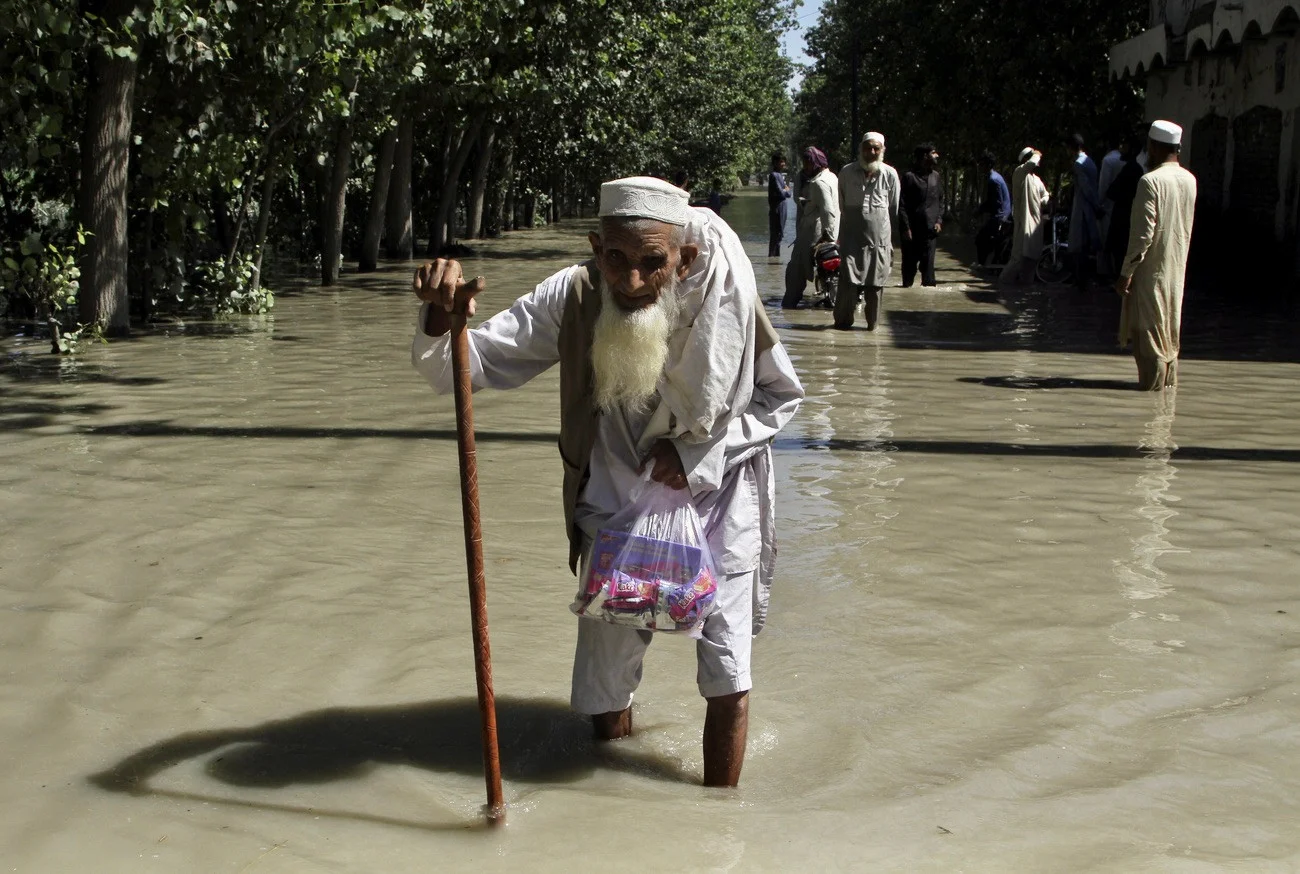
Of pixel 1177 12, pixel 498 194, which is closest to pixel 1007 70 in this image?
pixel 1177 12

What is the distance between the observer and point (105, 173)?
40.9 ft

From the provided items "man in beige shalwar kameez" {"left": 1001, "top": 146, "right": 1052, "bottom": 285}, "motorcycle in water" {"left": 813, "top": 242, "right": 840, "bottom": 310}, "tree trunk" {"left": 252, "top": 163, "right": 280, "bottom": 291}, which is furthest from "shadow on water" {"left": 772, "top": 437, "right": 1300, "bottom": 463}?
"man in beige shalwar kameez" {"left": 1001, "top": 146, "right": 1052, "bottom": 285}

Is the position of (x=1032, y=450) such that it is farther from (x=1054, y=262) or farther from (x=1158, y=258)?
(x=1054, y=262)

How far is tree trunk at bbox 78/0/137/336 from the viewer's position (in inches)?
Result: 483

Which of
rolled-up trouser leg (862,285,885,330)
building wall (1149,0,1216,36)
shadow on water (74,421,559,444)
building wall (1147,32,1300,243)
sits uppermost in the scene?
building wall (1149,0,1216,36)

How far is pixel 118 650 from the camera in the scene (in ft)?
16.4

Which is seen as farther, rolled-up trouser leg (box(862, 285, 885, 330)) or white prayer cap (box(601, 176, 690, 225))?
rolled-up trouser leg (box(862, 285, 885, 330))

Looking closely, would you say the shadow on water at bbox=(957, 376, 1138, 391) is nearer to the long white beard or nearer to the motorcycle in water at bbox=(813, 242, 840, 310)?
the motorcycle in water at bbox=(813, 242, 840, 310)

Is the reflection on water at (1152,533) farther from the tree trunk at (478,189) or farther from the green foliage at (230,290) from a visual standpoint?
the tree trunk at (478,189)

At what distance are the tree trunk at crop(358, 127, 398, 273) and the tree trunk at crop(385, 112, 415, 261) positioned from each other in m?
0.58

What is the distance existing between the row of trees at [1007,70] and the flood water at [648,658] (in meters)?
19.0

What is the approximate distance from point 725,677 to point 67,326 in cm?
1050

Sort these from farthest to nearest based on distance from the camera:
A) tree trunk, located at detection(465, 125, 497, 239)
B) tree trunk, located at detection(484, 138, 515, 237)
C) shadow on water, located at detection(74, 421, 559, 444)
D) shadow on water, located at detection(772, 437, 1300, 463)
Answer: tree trunk, located at detection(484, 138, 515, 237)
tree trunk, located at detection(465, 125, 497, 239)
shadow on water, located at detection(74, 421, 559, 444)
shadow on water, located at detection(772, 437, 1300, 463)

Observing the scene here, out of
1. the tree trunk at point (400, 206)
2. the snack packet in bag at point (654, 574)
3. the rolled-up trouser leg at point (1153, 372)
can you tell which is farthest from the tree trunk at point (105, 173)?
the tree trunk at point (400, 206)
